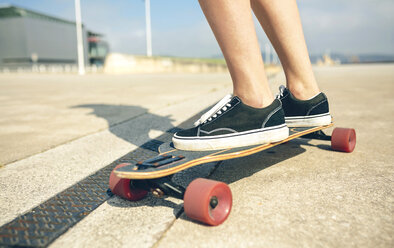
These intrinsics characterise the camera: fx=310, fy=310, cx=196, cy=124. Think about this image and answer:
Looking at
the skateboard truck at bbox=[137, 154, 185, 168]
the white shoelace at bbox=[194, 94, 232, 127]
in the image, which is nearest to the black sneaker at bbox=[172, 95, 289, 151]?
the white shoelace at bbox=[194, 94, 232, 127]

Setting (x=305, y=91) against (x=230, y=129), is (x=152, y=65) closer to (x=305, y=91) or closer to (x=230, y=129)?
(x=305, y=91)

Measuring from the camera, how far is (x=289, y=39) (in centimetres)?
189

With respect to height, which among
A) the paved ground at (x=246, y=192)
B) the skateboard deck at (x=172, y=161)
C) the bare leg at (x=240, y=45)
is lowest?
the paved ground at (x=246, y=192)

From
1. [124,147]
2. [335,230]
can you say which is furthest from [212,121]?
[124,147]

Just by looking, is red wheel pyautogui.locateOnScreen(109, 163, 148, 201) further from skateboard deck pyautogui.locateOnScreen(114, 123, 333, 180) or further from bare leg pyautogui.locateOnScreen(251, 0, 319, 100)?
bare leg pyautogui.locateOnScreen(251, 0, 319, 100)

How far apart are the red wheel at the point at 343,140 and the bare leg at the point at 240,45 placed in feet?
2.22

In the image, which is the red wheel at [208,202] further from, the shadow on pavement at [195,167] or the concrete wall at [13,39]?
the concrete wall at [13,39]

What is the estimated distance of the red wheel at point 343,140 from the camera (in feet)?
6.18

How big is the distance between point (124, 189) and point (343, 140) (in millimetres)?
1356

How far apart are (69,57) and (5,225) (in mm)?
66827

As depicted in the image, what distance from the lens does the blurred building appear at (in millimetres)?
52750

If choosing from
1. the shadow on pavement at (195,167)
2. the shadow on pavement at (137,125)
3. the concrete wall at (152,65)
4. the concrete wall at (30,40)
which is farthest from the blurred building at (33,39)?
the shadow on pavement at (195,167)

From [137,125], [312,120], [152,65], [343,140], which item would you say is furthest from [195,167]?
[152,65]

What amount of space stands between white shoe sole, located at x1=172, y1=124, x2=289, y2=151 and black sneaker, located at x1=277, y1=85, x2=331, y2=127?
20.7 inches
